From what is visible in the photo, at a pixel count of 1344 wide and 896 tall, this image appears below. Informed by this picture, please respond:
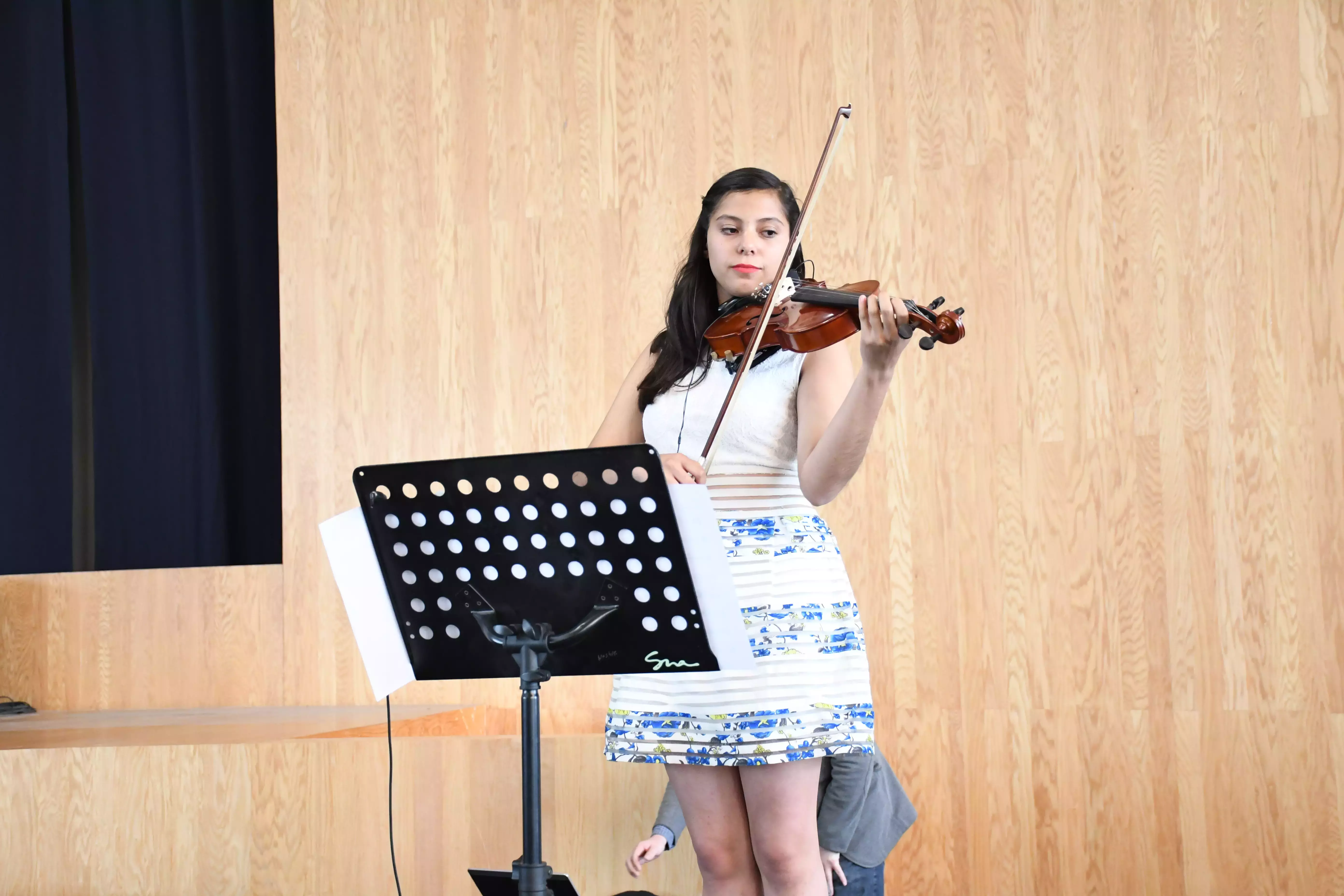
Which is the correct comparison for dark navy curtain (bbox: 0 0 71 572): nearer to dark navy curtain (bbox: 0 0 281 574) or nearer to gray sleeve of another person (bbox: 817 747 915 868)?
dark navy curtain (bbox: 0 0 281 574)

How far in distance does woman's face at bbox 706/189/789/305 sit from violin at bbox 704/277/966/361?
0.03 m

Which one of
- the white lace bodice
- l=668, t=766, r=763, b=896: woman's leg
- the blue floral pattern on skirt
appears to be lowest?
l=668, t=766, r=763, b=896: woman's leg

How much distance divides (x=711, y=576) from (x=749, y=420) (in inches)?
15.2

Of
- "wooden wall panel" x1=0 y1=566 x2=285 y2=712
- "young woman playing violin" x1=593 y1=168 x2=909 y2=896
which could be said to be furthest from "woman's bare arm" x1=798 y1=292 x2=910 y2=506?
"wooden wall panel" x1=0 y1=566 x2=285 y2=712

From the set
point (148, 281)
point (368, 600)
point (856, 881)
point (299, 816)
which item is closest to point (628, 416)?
point (368, 600)

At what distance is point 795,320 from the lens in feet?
5.50

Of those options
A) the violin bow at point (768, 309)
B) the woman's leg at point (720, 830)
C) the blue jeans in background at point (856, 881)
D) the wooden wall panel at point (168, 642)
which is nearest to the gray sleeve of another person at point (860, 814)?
the blue jeans in background at point (856, 881)

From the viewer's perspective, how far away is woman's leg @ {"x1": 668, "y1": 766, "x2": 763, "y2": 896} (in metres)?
1.62

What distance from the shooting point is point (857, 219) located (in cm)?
290

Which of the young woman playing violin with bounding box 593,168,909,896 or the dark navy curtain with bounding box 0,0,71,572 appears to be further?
the dark navy curtain with bounding box 0,0,71,572

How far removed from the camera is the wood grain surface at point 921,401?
8.15 ft

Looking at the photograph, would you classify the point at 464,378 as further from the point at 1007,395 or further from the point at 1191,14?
the point at 1191,14

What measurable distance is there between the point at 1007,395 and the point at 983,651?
562 millimetres

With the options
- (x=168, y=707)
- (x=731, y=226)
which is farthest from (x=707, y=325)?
(x=168, y=707)
